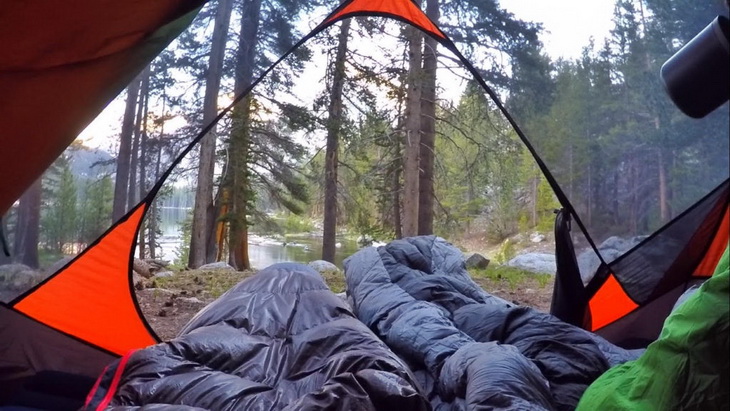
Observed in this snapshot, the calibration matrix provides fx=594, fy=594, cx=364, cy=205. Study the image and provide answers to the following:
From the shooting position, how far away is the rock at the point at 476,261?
10.2ft

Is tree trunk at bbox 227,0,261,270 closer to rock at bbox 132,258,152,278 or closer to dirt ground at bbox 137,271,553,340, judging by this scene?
dirt ground at bbox 137,271,553,340

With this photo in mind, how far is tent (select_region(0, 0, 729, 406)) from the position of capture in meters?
1.02

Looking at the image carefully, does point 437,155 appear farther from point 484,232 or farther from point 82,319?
point 82,319

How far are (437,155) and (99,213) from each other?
86.2 inches

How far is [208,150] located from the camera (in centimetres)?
228

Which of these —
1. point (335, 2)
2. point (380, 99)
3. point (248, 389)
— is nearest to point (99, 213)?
point (248, 389)

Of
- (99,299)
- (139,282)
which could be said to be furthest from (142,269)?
(99,299)

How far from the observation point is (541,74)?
1809 millimetres

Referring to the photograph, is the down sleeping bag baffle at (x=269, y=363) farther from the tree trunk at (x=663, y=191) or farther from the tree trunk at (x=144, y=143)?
the tree trunk at (x=663, y=191)

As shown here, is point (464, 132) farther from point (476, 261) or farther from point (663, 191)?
point (663, 191)

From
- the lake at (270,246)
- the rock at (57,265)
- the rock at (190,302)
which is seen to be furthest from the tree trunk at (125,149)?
the rock at (190,302)

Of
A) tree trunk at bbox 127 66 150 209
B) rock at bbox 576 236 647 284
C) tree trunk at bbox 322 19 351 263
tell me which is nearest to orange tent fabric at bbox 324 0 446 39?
tree trunk at bbox 127 66 150 209

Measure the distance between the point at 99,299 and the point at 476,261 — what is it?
1966 millimetres

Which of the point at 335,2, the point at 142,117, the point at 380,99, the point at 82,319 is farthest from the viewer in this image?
the point at 380,99
